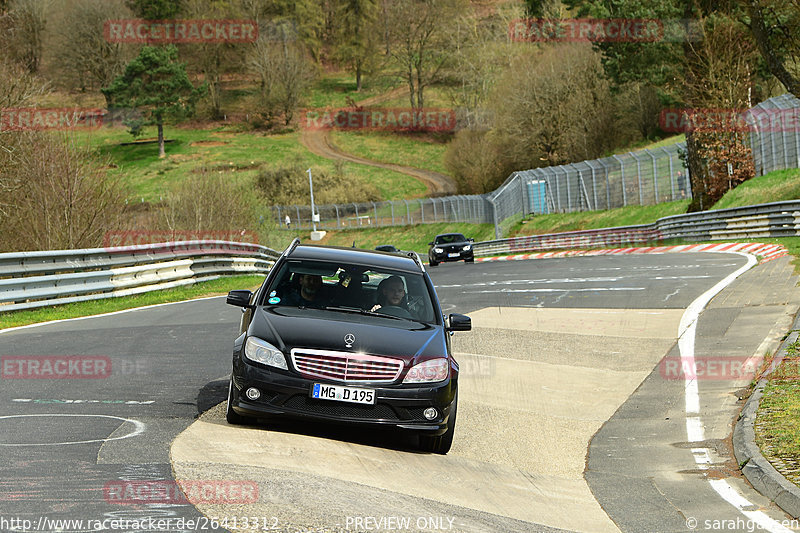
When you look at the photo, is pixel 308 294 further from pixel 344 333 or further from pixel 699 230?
pixel 699 230

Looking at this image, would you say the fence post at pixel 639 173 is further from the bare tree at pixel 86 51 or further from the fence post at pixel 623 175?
the bare tree at pixel 86 51

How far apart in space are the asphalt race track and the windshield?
3.68ft

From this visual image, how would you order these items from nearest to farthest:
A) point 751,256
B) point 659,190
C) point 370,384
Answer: point 370,384
point 751,256
point 659,190

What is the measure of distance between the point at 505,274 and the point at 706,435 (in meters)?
20.8

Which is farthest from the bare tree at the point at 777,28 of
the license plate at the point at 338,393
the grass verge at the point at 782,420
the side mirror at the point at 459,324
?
the license plate at the point at 338,393

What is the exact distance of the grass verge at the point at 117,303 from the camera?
58.0ft

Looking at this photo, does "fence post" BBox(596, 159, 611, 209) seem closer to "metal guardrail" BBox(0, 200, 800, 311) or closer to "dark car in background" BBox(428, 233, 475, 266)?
"metal guardrail" BBox(0, 200, 800, 311)

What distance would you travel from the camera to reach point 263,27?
139375 millimetres

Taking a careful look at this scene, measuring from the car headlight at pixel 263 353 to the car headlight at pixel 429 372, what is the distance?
101 cm

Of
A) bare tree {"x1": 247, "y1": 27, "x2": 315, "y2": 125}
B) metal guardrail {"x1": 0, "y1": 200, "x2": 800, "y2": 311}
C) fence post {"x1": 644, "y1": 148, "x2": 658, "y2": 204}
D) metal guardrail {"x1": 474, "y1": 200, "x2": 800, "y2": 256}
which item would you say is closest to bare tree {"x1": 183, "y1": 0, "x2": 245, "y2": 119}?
bare tree {"x1": 247, "y1": 27, "x2": 315, "y2": 125}

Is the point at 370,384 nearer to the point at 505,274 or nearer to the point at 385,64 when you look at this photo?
the point at 505,274

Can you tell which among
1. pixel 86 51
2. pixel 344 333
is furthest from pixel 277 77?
pixel 344 333

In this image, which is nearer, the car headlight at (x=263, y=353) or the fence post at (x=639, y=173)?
the car headlight at (x=263, y=353)

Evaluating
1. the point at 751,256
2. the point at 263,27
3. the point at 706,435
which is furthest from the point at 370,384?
the point at 263,27
